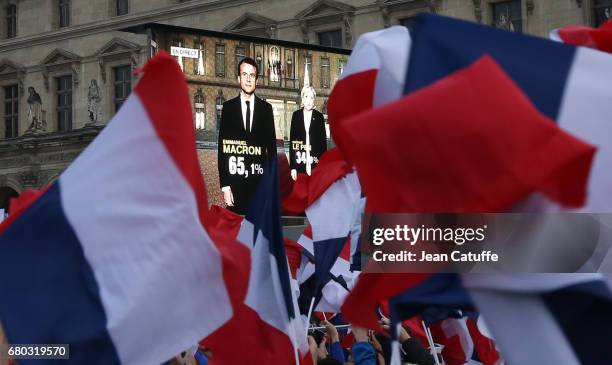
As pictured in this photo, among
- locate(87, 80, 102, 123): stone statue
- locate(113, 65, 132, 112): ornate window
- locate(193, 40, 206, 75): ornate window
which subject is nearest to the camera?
locate(193, 40, 206, 75): ornate window

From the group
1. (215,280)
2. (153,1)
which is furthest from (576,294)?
(153,1)

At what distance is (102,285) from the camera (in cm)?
482

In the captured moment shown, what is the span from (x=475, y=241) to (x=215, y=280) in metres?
1.49

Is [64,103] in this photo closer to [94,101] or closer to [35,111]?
[35,111]

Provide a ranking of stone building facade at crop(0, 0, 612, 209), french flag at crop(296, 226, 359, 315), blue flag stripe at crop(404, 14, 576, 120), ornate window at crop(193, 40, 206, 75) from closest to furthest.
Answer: blue flag stripe at crop(404, 14, 576, 120) → french flag at crop(296, 226, 359, 315) → ornate window at crop(193, 40, 206, 75) → stone building facade at crop(0, 0, 612, 209)

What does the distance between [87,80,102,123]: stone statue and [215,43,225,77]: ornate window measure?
13812mm

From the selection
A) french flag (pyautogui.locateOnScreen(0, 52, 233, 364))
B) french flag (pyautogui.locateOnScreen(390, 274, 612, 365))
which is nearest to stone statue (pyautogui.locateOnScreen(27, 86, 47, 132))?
french flag (pyautogui.locateOnScreen(0, 52, 233, 364))

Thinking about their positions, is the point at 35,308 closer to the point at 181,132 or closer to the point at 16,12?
the point at 181,132

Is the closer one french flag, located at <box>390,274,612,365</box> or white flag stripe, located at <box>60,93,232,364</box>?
french flag, located at <box>390,274,612,365</box>

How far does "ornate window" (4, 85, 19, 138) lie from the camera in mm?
38188

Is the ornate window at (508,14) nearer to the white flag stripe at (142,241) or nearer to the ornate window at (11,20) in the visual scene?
the ornate window at (11,20)

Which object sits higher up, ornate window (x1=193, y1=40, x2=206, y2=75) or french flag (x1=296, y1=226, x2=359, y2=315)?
ornate window (x1=193, y1=40, x2=206, y2=75)

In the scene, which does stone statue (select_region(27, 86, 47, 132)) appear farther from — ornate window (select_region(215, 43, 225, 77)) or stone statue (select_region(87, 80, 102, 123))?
ornate window (select_region(215, 43, 225, 77))

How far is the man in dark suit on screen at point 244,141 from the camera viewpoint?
19516mm
